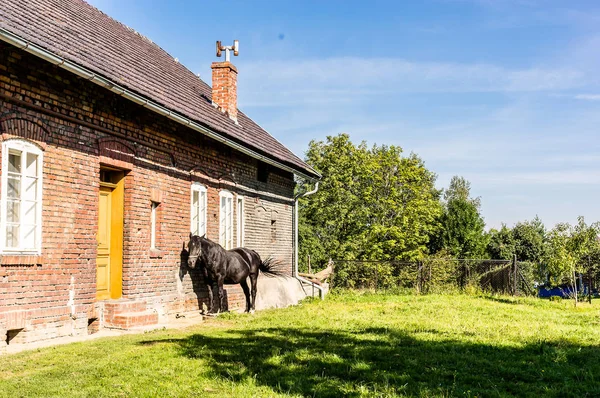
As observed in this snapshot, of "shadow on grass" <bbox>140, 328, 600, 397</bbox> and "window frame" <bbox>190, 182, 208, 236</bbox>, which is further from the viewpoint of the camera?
"window frame" <bbox>190, 182, 208, 236</bbox>

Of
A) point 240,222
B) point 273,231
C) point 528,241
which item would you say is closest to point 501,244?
point 528,241

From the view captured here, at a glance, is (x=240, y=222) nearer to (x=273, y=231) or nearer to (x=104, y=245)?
(x=273, y=231)

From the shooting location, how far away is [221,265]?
13633 mm

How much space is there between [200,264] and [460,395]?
9.09 m

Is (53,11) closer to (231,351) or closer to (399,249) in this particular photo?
(231,351)

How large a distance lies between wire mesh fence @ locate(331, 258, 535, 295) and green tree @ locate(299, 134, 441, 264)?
11856 millimetres

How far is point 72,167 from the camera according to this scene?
9.76 m

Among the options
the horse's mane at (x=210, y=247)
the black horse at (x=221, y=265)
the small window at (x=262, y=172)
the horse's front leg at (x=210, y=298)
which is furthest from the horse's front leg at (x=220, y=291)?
the small window at (x=262, y=172)

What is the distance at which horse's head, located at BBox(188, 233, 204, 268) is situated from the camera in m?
12.8

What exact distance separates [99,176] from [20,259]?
2515 mm

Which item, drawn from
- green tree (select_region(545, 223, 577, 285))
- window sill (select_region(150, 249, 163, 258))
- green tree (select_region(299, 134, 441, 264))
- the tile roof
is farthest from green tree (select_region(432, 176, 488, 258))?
window sill (select_region(150, 249, 163, 258))

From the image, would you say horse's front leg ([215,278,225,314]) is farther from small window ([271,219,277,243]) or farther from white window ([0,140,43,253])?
white window ([0,140,43,253])

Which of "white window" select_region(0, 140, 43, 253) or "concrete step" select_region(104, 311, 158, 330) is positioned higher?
"white window" select_region(0, 140, 43, 253)

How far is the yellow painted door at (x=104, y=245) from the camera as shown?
10913 mm
